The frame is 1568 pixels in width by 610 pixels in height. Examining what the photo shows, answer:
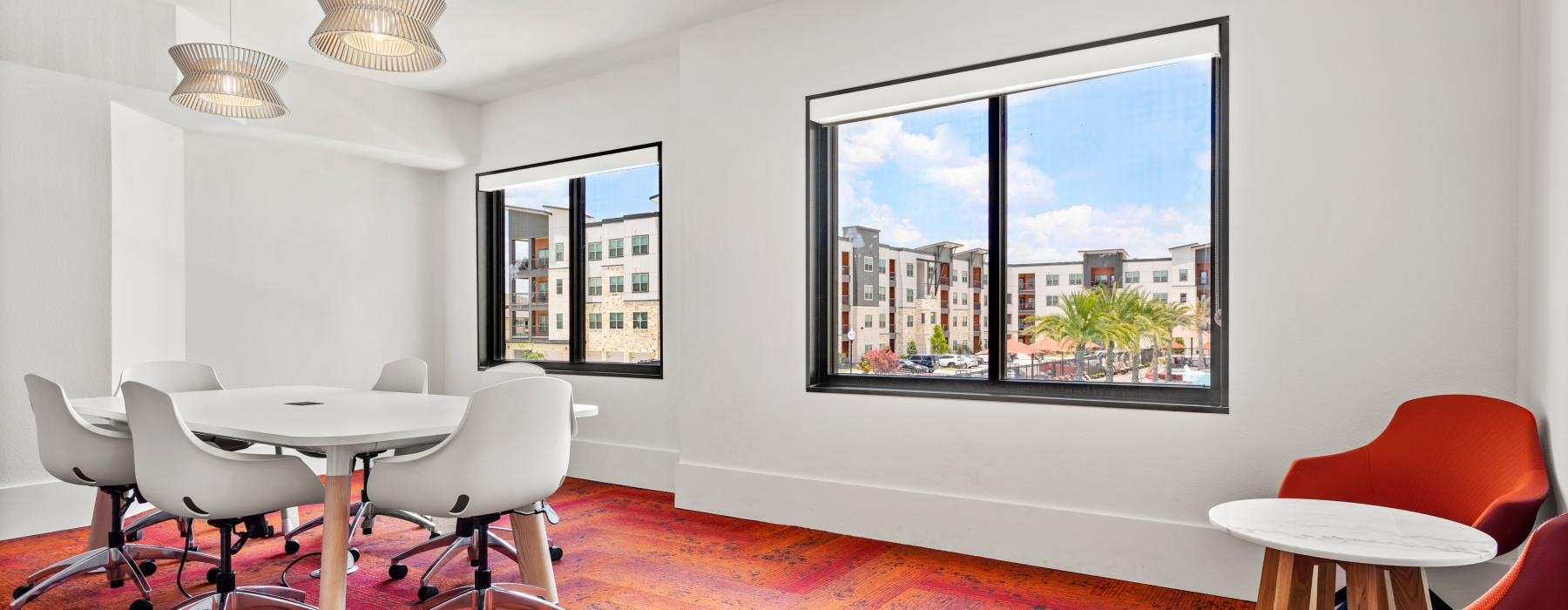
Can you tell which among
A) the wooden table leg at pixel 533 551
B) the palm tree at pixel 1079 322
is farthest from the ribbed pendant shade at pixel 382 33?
the palm tree at pixel 1079 322

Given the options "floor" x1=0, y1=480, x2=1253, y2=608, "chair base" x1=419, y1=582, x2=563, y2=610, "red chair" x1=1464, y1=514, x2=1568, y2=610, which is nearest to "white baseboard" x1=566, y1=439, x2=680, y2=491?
"floor" x1=0, y1=480, x2=1253, y2=608

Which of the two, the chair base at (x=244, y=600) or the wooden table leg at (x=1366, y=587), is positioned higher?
the wooden table leg at (x=1366, y=587)

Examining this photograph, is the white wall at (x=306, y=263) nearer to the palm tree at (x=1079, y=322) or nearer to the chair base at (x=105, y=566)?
the chair base at (x=105, y=566)

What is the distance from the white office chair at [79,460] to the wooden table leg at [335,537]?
1.00 metres

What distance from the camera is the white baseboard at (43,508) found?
438cm

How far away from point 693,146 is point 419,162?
2818 millimetres

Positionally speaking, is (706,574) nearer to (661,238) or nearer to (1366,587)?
(1366,587)

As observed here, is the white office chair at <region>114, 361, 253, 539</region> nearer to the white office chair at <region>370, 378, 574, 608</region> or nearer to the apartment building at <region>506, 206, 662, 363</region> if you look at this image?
the white office chair at <region>370, 378, 574, 608</region>

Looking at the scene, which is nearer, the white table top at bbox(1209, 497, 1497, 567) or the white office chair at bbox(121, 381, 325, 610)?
the white table top at bbox(1209, 497, 1497, 567)

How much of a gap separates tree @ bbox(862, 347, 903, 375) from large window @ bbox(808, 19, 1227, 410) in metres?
0.01

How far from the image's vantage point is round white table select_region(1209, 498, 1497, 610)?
74.7 inches

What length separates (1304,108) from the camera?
3232 millimetres

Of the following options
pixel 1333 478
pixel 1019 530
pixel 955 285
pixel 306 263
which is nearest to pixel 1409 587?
pixel 1333 478

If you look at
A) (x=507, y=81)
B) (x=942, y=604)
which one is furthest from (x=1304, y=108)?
(x=507, y=81)
